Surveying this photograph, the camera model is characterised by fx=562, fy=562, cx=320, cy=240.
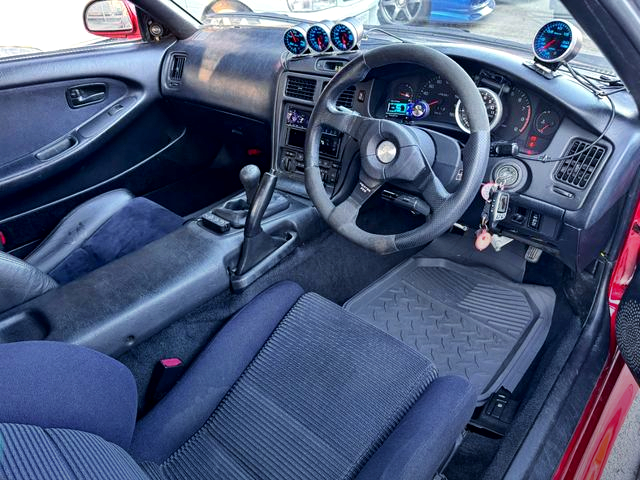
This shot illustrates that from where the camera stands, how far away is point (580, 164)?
60.2 inches

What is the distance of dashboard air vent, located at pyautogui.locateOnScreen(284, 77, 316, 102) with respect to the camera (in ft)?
6.40

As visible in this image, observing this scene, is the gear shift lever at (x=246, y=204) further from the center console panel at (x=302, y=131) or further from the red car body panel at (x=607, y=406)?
the red car body panel at (x=607, y=406)

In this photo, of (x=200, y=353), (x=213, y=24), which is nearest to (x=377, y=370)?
(x=200, y=353)

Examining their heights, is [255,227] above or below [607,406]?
above

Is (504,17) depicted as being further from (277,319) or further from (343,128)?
(277,319)

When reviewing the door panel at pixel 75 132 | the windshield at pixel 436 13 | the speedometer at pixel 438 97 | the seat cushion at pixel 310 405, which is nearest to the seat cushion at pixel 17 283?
the seat cushion at pixel 310 405

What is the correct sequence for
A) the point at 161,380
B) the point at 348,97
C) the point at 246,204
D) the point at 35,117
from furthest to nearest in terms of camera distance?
1. the point at 35,117
2. the point at 348,97
3. the point at 246,204
4. the point at 161,380

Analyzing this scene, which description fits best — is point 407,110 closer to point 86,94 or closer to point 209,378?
point 209,378

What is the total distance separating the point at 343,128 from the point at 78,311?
0.81 m

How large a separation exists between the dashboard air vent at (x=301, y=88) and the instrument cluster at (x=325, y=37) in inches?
3.9

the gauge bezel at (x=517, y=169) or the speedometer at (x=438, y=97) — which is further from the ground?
the speedometer at (x=438, y=97)

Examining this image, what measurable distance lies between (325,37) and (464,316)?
1100mm

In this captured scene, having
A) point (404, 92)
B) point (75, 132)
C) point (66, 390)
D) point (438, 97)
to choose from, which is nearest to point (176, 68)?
point (75, 132)

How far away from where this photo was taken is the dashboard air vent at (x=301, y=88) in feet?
6.40
